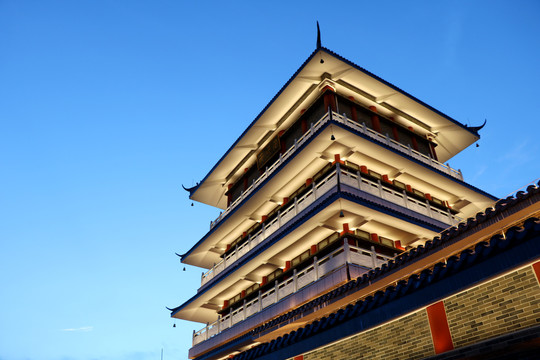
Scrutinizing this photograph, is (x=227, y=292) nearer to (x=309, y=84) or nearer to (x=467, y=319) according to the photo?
(x=309, y=84)

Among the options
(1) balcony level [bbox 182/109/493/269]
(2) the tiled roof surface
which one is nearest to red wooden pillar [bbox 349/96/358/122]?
(1) balcony level [bbox 182/109/493/269]

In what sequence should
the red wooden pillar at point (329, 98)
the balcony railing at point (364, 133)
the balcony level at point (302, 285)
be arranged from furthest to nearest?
1. the red wooden pillar at point (329, 98)
2. the balcony railing at point (364, 133)
3. the balcony level at point (302, 285)

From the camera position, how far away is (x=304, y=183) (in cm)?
2791

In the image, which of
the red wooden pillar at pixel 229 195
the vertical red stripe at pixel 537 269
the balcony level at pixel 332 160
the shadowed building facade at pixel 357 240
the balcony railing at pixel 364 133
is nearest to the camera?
the vertical red stripe at pixel 537 269

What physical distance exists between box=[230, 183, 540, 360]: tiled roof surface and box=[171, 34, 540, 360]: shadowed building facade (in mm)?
37

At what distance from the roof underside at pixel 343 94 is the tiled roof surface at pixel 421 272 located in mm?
14244

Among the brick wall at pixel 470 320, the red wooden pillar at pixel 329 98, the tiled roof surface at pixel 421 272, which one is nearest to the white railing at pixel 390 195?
the red wooden pillar at pixel 329 98

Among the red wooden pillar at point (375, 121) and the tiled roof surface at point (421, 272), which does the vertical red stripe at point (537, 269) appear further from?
the red wooden pillar at point (375, 121)

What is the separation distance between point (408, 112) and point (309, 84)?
286 inches

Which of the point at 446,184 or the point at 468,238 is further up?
the point at 446,184

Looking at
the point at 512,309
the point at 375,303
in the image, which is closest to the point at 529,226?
the point at 512,309

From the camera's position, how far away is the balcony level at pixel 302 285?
65.4 ft

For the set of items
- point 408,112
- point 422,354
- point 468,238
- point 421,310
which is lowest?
point 422,354

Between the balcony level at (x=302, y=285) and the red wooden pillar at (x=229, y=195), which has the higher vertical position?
the red wooden pillar at (x=229, y=195)
